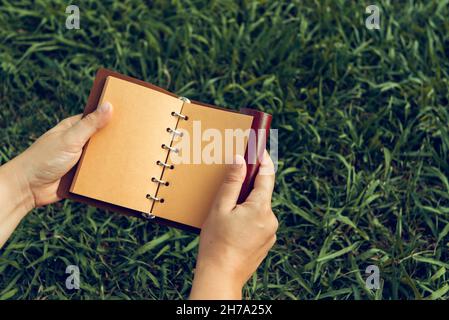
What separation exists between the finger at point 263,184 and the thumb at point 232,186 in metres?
0.06

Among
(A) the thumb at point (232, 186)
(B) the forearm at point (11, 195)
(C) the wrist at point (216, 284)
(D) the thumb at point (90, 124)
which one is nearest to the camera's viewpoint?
(C) the wrist at point (216, 284)

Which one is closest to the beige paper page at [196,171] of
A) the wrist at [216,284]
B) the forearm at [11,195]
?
the wrist at [216,284]

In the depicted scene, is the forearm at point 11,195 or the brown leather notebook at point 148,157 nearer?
the brown leather notebook at point 148,157

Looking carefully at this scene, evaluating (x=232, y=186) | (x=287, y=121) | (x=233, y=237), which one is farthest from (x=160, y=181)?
(x=287, y=121)

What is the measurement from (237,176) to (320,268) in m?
0.78

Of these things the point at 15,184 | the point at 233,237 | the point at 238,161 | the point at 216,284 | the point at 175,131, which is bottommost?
the point at 216,284

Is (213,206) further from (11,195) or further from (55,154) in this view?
(11,195)

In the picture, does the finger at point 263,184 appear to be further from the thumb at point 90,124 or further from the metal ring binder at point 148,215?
the thumb at point 90,124

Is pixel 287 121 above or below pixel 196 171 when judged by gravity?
above

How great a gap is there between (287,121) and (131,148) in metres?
0.99

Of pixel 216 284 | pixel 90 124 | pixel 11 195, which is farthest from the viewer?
pixel 11 195

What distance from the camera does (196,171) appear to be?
2.29m

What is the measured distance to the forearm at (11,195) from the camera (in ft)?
7.94

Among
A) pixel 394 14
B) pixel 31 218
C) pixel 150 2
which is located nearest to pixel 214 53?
pixel 150 2
